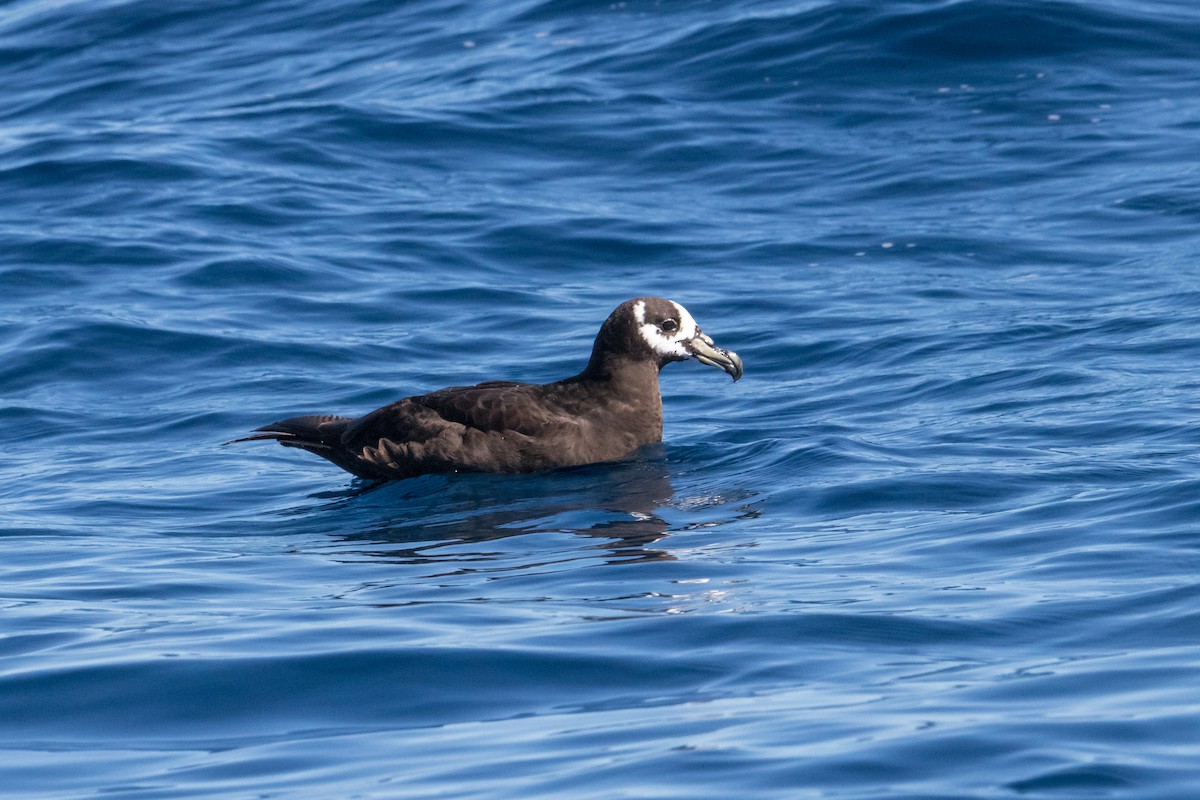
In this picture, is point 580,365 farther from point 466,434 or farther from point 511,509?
point 511,509

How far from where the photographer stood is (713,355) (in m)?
11.3

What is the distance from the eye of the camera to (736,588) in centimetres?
750

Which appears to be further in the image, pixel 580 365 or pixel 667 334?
pixel 580 365

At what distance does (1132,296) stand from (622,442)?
5519 millimetres

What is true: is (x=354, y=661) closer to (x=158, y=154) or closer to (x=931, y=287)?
(x=931, y=287)

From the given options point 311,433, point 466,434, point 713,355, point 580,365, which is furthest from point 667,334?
point 580,365

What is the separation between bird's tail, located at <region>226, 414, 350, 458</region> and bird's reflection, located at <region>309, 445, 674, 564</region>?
359 mm

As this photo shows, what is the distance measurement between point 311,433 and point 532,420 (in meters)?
1.51

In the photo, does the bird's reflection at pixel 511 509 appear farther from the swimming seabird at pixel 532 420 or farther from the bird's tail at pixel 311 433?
the bird's tail at pixel 311 433

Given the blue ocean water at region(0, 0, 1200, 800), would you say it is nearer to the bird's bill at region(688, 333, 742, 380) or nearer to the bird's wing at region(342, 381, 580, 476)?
the bird's wing at region(342, 381, 580, 476)

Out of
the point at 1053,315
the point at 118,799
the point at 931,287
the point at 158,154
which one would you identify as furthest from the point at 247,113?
the point at 118,799

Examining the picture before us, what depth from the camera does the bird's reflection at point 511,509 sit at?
8906 millimetres

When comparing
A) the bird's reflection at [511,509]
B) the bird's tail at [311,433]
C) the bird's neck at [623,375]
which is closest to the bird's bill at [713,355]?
the bird's neck at [623,375]

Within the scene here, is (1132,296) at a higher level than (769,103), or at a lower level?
lower
